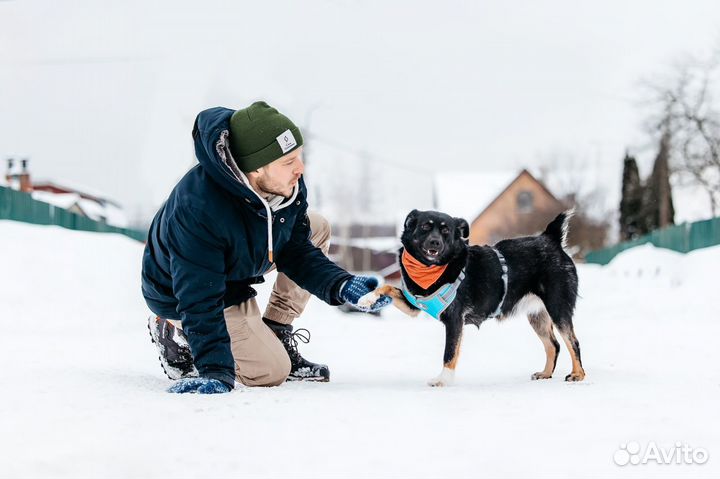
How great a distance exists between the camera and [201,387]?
3.14m

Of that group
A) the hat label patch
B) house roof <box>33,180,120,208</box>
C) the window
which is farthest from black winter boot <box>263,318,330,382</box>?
house roof <box>33,180,120,208</box>

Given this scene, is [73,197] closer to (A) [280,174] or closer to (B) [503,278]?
(B) [503,278]

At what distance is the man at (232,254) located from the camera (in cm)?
332

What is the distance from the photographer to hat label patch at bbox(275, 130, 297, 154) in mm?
3484

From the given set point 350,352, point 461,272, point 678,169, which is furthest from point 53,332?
point 678,169

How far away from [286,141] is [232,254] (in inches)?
24.6

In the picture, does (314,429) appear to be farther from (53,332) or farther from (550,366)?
(53,332)

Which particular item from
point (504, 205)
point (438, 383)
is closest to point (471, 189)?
point (504, 205)

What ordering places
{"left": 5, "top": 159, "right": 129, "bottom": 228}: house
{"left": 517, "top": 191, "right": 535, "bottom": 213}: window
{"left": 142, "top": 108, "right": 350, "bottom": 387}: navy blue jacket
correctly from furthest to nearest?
{"left": 517, "top": 191, "right": 535, "bottom": 213}: window < {"left": 5, "top": 159, "right": 129, "bottom": 228}: house < {"left": 142, "top": 108, "right": 350, "bottom": 387}: navy blue jacket

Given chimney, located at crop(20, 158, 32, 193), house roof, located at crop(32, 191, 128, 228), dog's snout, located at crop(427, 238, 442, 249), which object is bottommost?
dog's snout, located at crop(427, 238, 442, 249)

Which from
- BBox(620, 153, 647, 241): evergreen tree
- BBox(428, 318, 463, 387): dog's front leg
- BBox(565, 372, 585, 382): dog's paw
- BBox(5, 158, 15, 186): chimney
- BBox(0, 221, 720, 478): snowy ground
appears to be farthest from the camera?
BBox(620, 153, 647, 241): evergreen tree

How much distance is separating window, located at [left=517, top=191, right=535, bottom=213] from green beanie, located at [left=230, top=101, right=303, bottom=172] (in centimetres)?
4285

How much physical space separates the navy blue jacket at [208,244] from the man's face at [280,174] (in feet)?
0.44

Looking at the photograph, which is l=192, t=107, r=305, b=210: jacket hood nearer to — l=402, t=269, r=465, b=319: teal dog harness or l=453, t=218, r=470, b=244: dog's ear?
l=402, t=269, r=465, b=319: teal dog harness
